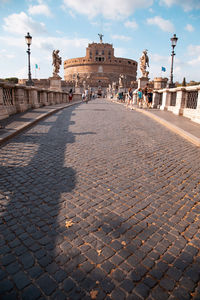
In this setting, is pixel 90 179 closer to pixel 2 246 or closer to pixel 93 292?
pixel 2 246

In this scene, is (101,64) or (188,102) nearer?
(188,102)

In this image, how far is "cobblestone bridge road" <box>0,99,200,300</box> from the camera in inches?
72.7

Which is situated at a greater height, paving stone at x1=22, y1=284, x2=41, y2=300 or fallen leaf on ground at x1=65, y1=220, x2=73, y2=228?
fallen leaf on ground at x1=65, y1=220, x2=73, y2=228

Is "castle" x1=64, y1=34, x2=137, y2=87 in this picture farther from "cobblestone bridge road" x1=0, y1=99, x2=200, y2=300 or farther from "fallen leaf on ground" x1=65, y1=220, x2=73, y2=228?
"fallen leaf on ground" x1=65, y1=220, x2=73, y2=228

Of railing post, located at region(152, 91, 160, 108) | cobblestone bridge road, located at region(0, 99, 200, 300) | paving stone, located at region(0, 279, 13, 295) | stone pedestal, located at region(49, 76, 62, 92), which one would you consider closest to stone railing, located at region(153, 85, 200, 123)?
railing post, located at region(152, 91, 160, 108)

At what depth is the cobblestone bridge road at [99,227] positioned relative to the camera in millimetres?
1846

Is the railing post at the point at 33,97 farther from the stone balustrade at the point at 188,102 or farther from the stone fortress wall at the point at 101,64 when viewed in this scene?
the stone fortress wall at the point at 101,64

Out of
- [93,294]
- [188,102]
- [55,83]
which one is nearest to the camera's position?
[93,294]

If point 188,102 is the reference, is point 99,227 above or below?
below

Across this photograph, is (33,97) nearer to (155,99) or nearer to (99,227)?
(155,99)

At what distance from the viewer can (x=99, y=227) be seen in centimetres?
254

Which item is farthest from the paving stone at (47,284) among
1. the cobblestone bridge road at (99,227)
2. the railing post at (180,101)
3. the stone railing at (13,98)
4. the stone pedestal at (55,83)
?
the stone pedestal at (55,83)

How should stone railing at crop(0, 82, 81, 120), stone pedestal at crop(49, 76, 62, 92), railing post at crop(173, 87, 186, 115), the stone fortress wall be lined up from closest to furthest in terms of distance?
stone railing at crop(0, 82, 81, 120) < railing post at crop(173, 87, 186, 115) < stone pedestal at crop(49, 76, 62, 92) < the stone fortress wall

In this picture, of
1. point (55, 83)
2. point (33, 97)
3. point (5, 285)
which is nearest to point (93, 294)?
point (5, 285)
